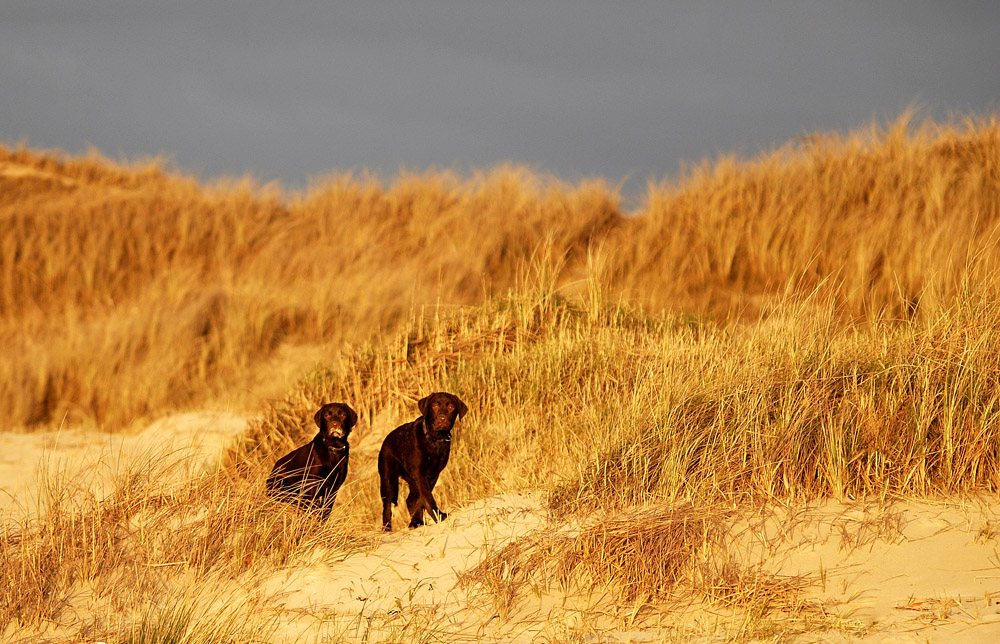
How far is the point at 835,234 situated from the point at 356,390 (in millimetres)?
6330

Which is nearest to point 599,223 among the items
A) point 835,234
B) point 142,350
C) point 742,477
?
point 835,234

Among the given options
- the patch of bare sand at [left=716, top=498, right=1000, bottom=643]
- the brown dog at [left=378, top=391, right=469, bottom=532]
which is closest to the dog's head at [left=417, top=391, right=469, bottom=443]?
the brown dog at [left=378, top=391, right=469, bottom=532]

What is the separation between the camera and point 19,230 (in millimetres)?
12992

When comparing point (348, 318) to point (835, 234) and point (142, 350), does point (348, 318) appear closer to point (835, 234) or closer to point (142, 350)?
point (142, 350)

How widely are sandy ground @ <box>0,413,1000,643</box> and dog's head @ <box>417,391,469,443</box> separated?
47 cm

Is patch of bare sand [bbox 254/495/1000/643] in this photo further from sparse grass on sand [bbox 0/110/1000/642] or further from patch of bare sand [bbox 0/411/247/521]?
patch of bare sand [bbox 0/411/247/521]

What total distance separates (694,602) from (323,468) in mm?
2328

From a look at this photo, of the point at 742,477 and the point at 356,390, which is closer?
the point at 742,477

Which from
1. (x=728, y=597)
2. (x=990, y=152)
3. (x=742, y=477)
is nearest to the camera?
(x=728, y=597)

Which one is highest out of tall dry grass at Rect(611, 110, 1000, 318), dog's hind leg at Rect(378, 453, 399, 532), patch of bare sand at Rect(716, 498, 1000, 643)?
tall dry grass at Rect(611, 110, 1000, 318)

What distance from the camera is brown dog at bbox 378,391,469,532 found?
516 cm

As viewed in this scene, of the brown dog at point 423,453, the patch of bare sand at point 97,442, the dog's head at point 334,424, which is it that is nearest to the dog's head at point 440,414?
the brown dog at point 423,453

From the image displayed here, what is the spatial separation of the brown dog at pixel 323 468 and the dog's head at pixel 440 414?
0.49 metres

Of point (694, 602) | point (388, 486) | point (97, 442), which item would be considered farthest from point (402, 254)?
point (694, 602)
